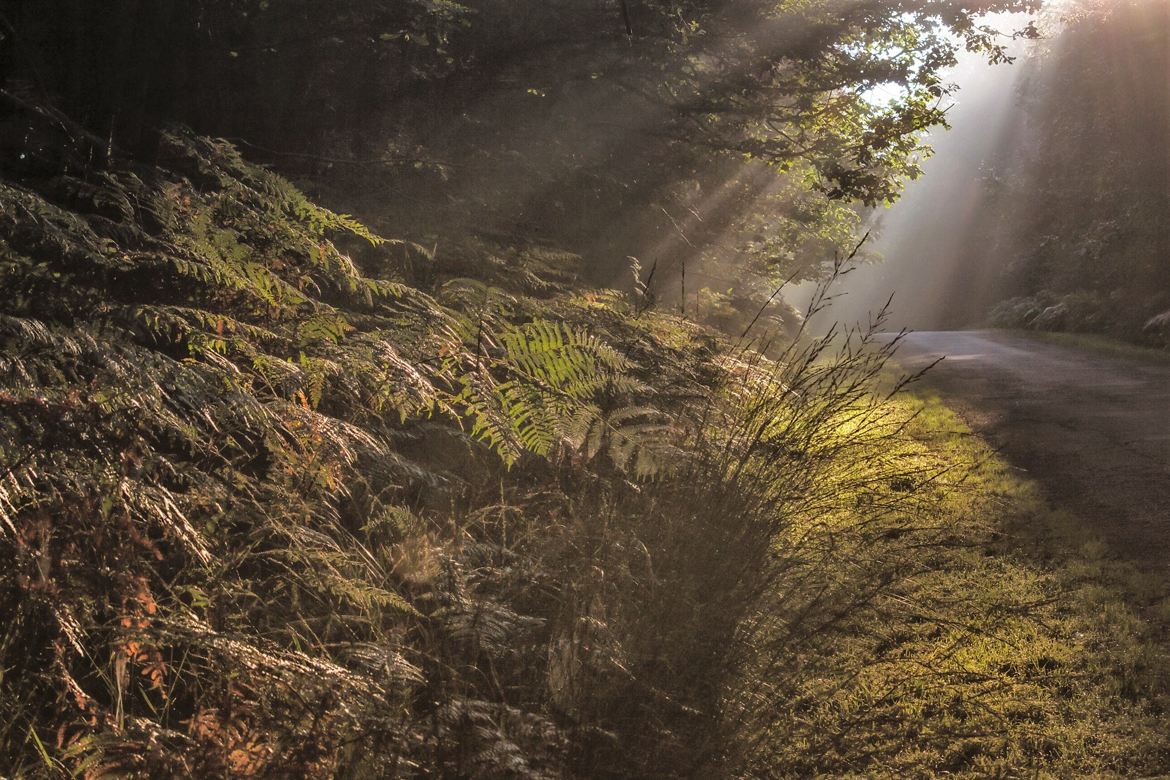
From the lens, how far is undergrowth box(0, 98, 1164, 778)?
6.56 ft

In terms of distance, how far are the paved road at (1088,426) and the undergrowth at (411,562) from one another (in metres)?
1.31

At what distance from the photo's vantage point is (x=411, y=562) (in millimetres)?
2627

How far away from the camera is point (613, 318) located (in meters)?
4.32

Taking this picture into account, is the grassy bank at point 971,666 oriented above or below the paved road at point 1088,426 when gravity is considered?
below

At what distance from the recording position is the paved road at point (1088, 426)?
546cm

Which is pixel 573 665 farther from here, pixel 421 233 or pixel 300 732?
pixel 421 233

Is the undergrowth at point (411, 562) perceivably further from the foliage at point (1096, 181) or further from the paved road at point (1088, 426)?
the foliage at point (1096, 181)

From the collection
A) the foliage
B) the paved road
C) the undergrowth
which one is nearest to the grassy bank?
the undergrowth

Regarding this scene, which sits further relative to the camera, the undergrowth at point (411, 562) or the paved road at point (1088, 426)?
the paved road at point (1088, 426)

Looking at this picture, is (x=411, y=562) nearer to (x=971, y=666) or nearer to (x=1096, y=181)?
(x=971, y=666)

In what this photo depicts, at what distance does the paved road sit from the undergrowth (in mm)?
1313

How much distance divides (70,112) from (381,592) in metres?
3.34

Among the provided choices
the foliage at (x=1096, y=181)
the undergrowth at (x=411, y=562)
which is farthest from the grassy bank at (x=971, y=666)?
the foliage at (x=1096, y=181)

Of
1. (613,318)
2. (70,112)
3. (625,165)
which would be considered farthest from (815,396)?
(625,165)
